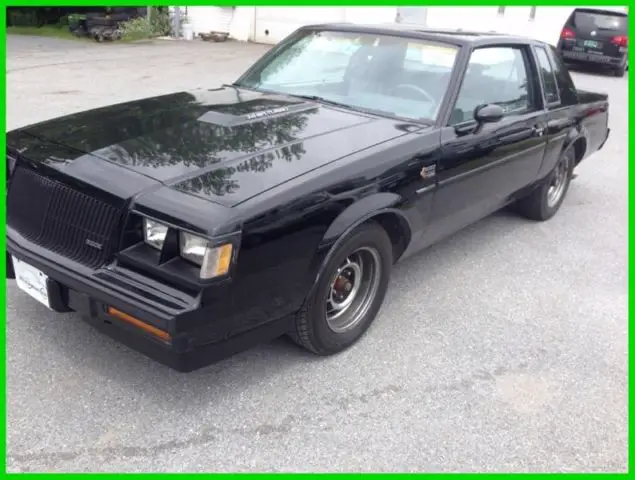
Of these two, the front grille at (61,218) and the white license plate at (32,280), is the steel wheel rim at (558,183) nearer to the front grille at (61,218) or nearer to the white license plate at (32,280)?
the front grille at (61,218)

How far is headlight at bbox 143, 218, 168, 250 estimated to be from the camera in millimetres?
2543

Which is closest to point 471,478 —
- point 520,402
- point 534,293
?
point 520,402

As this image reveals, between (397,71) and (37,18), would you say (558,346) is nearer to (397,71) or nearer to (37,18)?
(397,71)

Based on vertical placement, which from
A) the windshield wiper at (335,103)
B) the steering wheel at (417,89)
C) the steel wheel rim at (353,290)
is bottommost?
the steel wheel rim at (353,290)

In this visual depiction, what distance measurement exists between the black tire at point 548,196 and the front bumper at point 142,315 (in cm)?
335

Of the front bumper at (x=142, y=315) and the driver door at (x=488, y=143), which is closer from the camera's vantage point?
the front bumper at (x=142, y=315)

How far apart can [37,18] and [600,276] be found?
23493 millimetres

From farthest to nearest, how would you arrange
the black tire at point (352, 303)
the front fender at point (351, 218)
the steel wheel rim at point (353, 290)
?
the steel wheel rim at point (353, 290) → the black tire at point (352, 303) → the front fender at point (351, 218)

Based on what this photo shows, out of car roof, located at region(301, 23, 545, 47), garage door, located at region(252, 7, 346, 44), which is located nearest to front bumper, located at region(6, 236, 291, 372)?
car roof, located at region(301, 23, 545, 47)

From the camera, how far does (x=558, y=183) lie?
569 centimetres

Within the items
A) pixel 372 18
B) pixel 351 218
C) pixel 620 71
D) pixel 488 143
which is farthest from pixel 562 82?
pixel 372 18

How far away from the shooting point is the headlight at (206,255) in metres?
2.40

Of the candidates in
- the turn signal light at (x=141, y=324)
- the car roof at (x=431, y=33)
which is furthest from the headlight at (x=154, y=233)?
the car roof at (x=431, y=33)

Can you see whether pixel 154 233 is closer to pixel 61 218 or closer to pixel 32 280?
pixel 61 218
